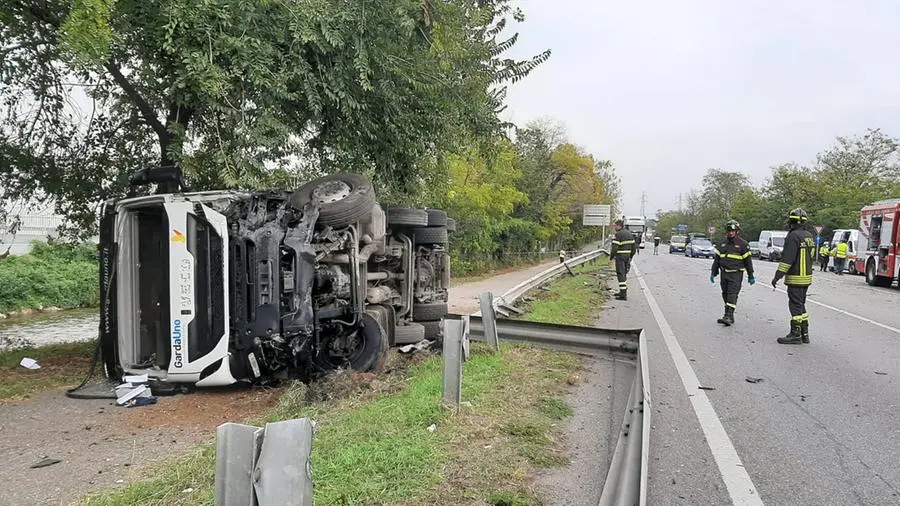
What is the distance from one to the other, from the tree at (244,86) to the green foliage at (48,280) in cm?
982

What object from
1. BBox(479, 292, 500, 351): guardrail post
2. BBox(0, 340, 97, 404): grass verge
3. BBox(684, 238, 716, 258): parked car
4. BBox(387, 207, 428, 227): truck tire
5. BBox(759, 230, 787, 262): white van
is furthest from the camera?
BBox(684, 238, 716, 258): parked car

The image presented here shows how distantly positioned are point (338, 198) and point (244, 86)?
1.38 meters

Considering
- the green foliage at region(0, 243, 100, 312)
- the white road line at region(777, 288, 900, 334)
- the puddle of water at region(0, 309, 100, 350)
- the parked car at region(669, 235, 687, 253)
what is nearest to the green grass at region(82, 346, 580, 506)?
the white road line at region(777, 288, 900, 334)

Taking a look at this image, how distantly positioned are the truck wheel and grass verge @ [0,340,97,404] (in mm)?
3043

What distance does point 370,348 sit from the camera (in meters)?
6.54

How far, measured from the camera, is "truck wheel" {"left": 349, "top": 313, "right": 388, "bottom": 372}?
257 inches

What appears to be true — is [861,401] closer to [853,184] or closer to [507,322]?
[507,322]

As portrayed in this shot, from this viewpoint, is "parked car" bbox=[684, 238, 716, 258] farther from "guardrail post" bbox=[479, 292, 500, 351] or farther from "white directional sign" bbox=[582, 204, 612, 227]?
"guardrail post" bbox=[479, 292, 500, 351]

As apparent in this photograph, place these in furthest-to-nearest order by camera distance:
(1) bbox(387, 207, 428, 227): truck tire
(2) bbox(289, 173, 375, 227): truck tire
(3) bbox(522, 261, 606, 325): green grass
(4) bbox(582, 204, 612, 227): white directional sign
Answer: (4) bbox(582, 204, 612, 227): white directional sign
(3) bbox(522, 261, 606, 325): green grass
(1) bbox(387, 207, 428, 227): truck tire
(2) bbox(289, 173, 375, 227): truck tire

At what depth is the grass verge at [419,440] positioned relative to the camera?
11.2 ft

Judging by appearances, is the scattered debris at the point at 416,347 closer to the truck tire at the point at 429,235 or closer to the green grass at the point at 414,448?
the truck tire at the point at 429,235

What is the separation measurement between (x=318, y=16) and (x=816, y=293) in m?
16.0

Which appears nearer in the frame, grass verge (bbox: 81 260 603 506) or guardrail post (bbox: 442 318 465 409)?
grass verge (bbox: 81 260 603 506)

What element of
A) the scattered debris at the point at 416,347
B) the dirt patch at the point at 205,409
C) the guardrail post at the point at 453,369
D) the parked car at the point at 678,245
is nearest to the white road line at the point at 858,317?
the scattered debris at the point at 416,347
